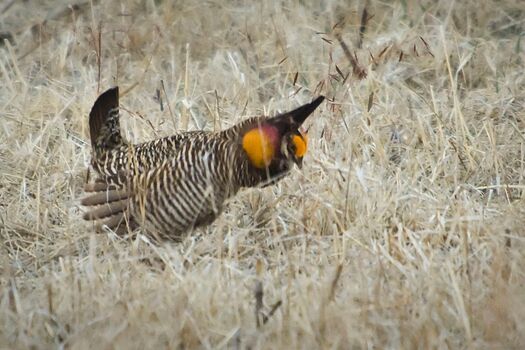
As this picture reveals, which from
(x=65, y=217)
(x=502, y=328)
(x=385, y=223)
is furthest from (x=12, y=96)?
(x=502, y=328)

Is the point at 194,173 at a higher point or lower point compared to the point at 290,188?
higher

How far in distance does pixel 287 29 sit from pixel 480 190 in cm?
200

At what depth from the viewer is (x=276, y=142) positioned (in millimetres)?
3736

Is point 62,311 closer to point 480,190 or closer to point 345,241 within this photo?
point 345,241

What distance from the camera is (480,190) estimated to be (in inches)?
165

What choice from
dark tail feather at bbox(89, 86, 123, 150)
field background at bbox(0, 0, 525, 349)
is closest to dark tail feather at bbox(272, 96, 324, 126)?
field background at bbox(0, 0, 525, 349)

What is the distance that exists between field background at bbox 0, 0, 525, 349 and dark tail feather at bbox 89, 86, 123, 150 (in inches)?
12.2

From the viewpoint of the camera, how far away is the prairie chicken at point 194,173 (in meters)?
3.74

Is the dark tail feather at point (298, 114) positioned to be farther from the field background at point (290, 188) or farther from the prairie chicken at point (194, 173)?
the field background at point (290, 188)

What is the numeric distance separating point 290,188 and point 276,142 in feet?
1.62

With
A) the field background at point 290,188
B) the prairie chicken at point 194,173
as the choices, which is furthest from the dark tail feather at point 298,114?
the field background at point 290,188

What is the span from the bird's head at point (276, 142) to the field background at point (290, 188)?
152mm

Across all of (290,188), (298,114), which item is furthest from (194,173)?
(290,188)

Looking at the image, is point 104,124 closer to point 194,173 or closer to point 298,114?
point 194,173
